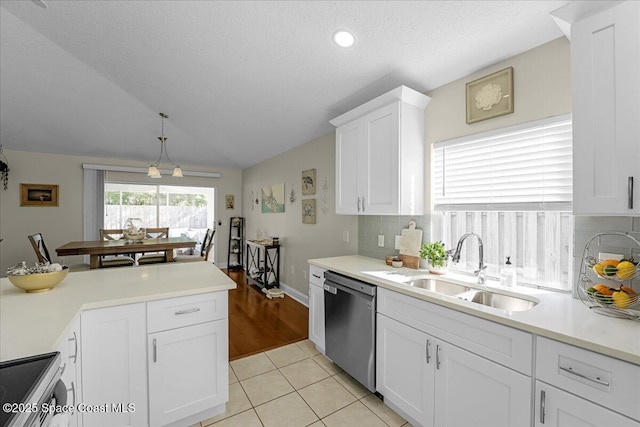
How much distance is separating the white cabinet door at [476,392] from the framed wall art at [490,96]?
1.51 metres

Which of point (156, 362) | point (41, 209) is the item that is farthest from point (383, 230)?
point (41, 209)

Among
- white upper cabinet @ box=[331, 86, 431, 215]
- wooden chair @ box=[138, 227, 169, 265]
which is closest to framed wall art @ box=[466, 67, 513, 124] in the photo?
white upper cabinet @ box=[331, 86, 431, 215]

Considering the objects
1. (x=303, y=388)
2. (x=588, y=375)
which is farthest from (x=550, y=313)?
(x=303, y=388)

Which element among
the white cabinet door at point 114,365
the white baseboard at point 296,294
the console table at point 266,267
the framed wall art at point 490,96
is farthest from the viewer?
the console table at point 266,267

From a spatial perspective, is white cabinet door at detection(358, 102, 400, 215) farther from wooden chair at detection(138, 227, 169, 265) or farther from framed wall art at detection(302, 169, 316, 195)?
wooden chair at detection(138, 227, 169, 265)

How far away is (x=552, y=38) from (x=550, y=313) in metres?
1.52

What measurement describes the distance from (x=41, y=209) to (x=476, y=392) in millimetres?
6586

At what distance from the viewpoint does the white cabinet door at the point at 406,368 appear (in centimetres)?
155

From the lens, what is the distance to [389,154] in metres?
2.19

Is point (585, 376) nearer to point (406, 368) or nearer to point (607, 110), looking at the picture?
point (406, 368)

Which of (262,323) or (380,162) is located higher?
(380,162)

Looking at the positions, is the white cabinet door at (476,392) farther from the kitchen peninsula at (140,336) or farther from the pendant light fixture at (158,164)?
the pendant light fixture at (158,164)

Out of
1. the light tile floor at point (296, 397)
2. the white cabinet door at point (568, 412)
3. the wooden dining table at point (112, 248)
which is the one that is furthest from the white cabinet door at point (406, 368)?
the wooden dining table at point (112, 248)

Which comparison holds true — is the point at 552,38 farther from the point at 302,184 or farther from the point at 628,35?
the point at 302,184
